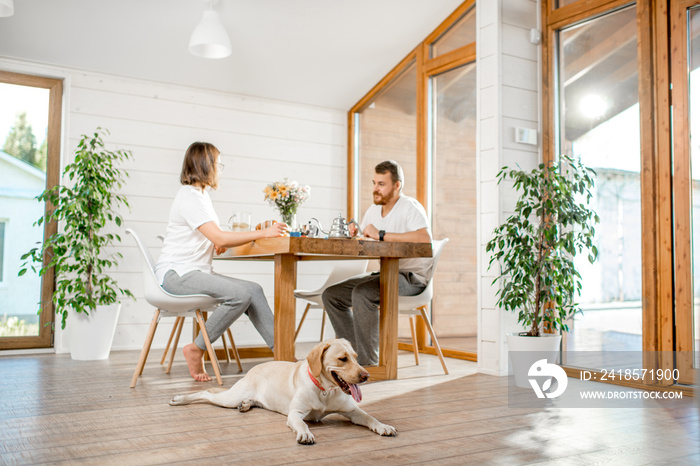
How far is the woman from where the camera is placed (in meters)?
3.01

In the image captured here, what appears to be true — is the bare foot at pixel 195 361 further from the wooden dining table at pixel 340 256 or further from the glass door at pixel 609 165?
the glass door at pixel 609 165

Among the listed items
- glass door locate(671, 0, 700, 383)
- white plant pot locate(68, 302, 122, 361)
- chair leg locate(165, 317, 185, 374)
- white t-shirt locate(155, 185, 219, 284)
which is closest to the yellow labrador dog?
white t-shirt locate(155, 185, 219, 284)

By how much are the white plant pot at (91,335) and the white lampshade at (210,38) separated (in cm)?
190

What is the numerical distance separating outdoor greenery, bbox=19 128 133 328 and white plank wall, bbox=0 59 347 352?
0.26 m

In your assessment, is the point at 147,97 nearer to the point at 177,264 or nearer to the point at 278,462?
the point at 177,264

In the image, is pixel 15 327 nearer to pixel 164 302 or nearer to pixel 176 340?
pixel 176 340

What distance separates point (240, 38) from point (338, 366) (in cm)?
325

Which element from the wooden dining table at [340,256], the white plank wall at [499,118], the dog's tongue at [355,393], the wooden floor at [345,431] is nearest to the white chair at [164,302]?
the wooden floor at [345,431]

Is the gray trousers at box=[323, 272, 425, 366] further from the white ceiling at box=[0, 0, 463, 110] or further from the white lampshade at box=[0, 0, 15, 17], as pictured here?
the white lampshade at box=[0, 0, 15, 17]

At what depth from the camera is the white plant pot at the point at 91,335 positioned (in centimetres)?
402

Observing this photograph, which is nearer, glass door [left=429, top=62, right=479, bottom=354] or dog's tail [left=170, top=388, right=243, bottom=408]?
dog's tail [left=170, top=388, right=243, bottom=408]

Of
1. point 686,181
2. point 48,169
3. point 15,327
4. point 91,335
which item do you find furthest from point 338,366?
point 48,169

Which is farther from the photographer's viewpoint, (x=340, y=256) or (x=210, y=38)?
(x=210, y=38)

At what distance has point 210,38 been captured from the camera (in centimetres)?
379
